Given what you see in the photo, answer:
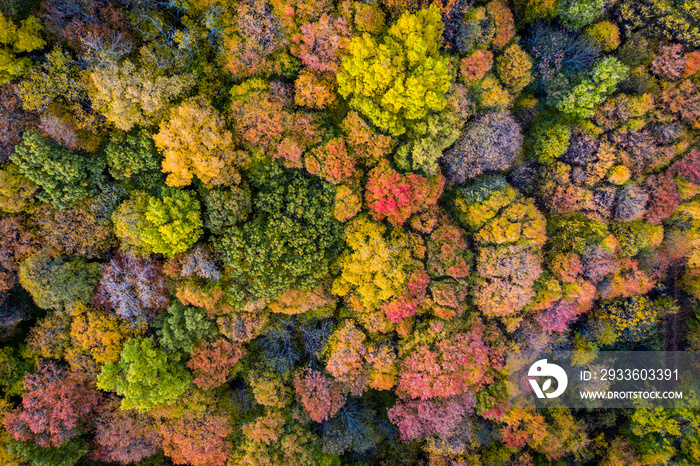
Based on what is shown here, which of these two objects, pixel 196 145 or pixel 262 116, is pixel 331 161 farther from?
pixel 196 145

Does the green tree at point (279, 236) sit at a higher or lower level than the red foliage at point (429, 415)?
higher

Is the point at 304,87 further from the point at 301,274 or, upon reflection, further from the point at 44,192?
the point at 44,192

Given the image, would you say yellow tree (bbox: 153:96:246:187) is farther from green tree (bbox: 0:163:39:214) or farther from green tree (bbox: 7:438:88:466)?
green tree (bbox: 7:438:88:466)

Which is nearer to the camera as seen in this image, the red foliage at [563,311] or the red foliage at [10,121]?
the red foliage at [10,121]

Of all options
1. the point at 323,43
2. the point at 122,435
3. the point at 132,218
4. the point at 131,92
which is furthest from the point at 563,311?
the point at 122,435

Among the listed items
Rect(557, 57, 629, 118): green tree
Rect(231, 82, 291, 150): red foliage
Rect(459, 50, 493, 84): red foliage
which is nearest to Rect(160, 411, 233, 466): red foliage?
Rect(231, 82, 291, 150): red foliage

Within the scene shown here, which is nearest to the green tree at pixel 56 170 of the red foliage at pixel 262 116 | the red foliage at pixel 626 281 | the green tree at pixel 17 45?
the green tree at pixel 17 45

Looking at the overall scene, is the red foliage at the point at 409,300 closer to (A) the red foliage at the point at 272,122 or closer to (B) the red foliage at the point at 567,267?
(B) the red foliage at the point at 567,267

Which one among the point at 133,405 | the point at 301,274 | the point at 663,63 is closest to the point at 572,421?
the point at 301,274
